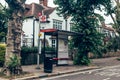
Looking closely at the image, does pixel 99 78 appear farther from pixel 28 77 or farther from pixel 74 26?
pixel 74 26

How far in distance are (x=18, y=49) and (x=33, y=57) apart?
8485 mm

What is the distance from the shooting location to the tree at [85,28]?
21.5 m

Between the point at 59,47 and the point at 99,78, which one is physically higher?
the point at 59,47

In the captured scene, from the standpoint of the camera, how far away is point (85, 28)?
21.7m

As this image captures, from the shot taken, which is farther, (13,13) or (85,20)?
(85,20)

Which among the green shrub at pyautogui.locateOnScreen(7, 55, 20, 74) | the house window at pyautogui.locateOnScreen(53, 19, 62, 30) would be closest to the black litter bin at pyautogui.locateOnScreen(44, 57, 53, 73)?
the green shrub at pyautogui.locateOnScreen(7, 55, 20, 74)

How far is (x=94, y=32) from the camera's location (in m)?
21.7

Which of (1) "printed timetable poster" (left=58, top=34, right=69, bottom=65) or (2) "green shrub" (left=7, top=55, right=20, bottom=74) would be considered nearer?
(2) "green shrub" (left=7, top=55, right=20, bottom=74)

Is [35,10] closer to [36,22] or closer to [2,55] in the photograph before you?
[36,22]

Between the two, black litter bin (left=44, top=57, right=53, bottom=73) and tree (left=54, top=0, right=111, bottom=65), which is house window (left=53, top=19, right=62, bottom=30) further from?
black litter bin (left=44, top=57, right=53, bottom=73)

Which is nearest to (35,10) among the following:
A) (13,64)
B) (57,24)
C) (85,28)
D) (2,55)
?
(57,24)

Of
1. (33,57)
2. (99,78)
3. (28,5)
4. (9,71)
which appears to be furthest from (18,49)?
(28,5)

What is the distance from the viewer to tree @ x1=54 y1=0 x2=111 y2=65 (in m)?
21.5

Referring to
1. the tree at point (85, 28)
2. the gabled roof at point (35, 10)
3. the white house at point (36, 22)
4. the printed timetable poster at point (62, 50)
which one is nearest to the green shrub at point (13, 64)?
the printed timetable poster at point (62, 50)
